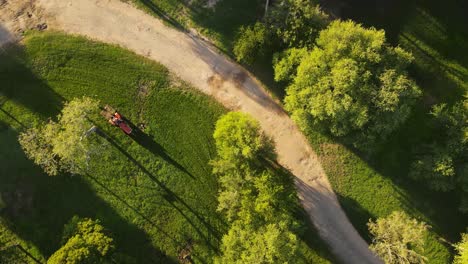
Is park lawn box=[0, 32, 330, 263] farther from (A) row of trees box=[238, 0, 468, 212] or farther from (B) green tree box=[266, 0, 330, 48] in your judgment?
(B) green tree box=[266, 0, 330, 48]

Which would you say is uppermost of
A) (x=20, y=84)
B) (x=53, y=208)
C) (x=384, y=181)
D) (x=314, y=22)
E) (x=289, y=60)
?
(x=314, y=22)

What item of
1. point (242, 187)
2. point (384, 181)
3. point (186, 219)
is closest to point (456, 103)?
point (384, 181)

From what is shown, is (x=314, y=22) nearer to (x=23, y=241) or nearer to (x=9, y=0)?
(x=9, y=0)

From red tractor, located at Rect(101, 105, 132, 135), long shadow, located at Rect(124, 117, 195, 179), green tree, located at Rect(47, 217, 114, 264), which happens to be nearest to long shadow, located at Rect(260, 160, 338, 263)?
long shadow, located at Rect(124, 117, 195, 179)

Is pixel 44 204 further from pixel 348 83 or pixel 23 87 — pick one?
pixel 348 83

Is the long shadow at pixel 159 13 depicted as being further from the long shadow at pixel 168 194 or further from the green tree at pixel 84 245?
the green tree at pixel 84 245

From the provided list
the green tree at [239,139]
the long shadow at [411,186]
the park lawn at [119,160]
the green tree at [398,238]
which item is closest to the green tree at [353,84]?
the green tree at [239,139]

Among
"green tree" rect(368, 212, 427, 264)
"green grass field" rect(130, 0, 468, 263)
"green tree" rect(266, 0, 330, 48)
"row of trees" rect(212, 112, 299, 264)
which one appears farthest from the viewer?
"green grass field" rect(130, 0, 468, 263)
